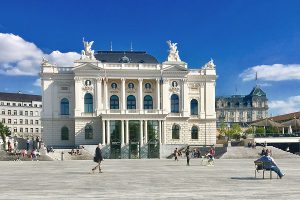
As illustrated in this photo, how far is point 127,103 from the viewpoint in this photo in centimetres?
8756

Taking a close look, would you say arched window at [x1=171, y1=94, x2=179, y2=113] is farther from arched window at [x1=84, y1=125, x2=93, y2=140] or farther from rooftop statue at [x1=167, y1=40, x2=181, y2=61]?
arched window at [x1=84, y1=125, x2=93, y2=140]

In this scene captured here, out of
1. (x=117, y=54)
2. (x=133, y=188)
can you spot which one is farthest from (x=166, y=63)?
(x=133, y=188)

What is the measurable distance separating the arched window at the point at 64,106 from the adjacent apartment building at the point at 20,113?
70.3 metres

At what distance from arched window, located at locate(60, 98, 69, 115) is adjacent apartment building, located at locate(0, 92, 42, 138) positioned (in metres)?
70.3

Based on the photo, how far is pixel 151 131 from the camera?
8400 cm

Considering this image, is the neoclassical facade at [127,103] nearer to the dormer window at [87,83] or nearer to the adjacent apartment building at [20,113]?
the dormer window at [87,83]

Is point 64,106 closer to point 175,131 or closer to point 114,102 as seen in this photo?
point 114,102

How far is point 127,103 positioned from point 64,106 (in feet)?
36.0

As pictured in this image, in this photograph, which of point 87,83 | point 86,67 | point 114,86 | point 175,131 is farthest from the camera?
point 114,86

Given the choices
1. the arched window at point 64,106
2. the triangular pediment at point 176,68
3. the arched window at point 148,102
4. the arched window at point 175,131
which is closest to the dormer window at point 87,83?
the arched window at point 64,106

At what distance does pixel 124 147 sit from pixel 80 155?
13345 millimetres

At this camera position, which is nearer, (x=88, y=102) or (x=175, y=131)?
(x=88, y=102)

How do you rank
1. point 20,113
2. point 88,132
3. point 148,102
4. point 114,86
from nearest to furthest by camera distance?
point 88,132 < point 114,86 < point 148,102 < point 20,113

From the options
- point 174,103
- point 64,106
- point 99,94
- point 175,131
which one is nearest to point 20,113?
point 64,106
